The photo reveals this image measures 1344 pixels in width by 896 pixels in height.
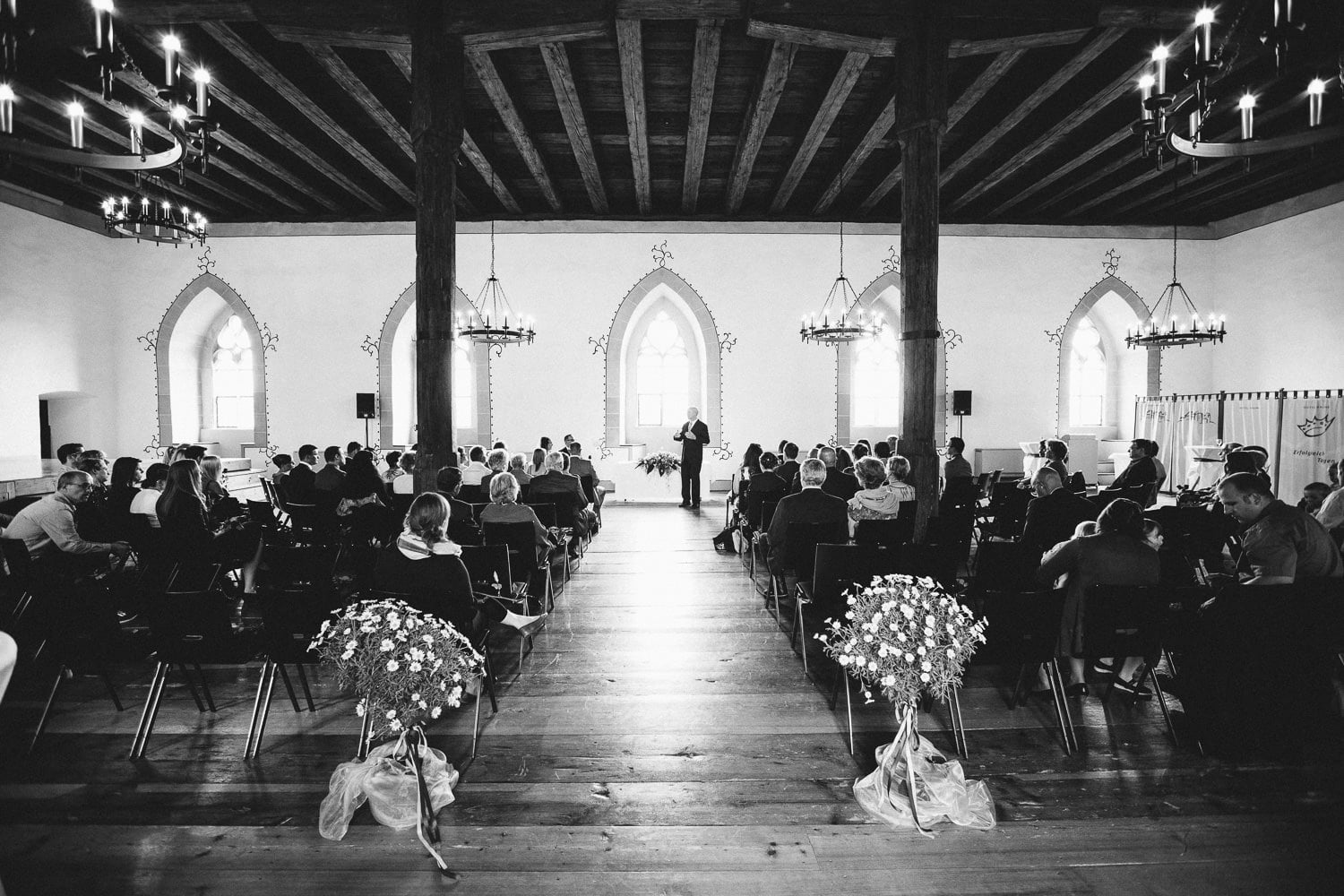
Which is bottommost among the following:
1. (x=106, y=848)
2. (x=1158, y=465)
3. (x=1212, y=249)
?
(x=106, y=848)

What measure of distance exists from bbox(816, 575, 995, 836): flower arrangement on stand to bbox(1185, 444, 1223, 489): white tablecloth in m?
8.42

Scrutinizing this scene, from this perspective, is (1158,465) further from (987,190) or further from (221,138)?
(221,138)

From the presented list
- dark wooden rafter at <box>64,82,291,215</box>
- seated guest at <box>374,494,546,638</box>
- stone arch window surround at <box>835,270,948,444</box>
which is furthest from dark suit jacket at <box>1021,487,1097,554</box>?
dark wooden rafter at <box>64,82,291,215</box>

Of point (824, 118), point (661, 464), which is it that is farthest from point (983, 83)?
point (661, 464)

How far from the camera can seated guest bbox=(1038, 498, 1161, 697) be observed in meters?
3.30

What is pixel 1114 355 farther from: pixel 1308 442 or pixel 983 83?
pixel 983 83

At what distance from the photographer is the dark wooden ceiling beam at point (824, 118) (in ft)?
20.5

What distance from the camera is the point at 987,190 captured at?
410 inches

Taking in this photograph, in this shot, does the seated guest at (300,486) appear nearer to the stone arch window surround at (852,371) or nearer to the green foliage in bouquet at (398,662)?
the green foliage in bouquet at (398,662)

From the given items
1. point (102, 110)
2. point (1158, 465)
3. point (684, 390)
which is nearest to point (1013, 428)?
point (1158, 465)

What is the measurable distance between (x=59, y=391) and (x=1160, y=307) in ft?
57.5

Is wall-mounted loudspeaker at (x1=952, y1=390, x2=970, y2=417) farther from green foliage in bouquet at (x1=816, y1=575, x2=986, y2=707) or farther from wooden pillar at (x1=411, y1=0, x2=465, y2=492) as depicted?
green foliage in bouquet at (x1=816, y1=575, x2=986, y2=707)

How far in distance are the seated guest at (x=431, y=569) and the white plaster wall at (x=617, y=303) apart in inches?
325

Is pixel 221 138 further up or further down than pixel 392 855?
further up
